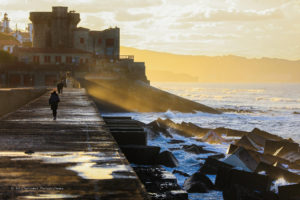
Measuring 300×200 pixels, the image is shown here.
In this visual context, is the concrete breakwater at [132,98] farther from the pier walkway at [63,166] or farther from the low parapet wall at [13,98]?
the pier walkway at [63,166]

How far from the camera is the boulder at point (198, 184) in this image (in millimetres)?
14172

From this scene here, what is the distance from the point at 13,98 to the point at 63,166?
37.0 meters

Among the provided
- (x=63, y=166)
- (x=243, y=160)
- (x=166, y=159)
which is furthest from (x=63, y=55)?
(x=63, y=166)

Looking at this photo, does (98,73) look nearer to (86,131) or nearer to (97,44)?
(97,44)

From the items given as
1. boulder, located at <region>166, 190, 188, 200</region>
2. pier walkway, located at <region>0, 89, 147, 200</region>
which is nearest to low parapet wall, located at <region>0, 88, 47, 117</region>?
pier walkway, located at <region>0, 89, 147, 200</region>

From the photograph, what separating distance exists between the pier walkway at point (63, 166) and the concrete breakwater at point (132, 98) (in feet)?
162

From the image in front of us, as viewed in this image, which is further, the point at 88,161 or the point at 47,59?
the point at 47,59

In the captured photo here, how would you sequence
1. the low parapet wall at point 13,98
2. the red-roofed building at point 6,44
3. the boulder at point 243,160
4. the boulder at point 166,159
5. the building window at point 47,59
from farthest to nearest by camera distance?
1. the red-roofed building at point 6,44
2. the building window at point 47,59
3. the low parapet wall at point 13,98
4. the boulder at point 243,160
5. the boulder at point 166,159

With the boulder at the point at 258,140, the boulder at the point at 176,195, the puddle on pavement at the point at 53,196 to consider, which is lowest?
the boulder at the point at 258,140

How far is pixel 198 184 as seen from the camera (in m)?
14.4

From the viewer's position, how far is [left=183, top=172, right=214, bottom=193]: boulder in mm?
14172

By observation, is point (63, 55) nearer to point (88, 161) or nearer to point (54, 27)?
point (54, 27)

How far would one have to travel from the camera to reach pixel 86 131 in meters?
12.4

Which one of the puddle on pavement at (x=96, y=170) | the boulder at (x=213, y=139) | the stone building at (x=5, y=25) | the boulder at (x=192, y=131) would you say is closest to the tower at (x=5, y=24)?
the stone building at (x=5, y=25)
